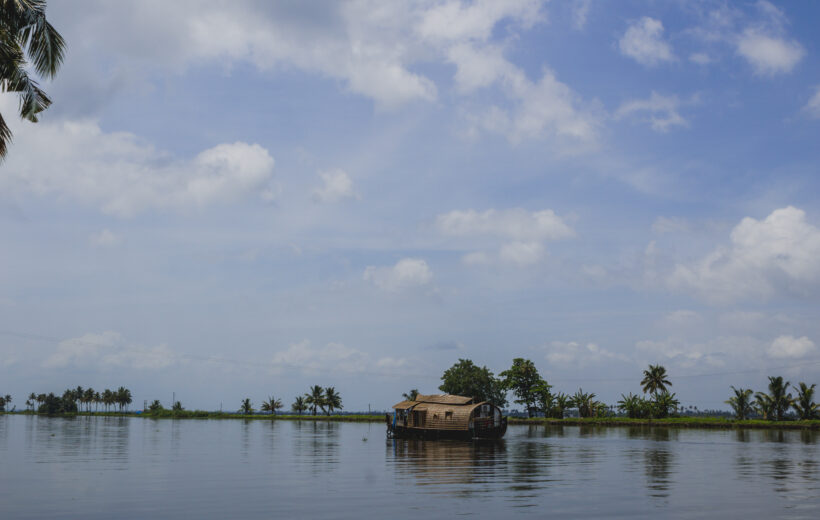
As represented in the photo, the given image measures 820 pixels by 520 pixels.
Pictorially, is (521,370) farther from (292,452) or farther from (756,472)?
(756,472)

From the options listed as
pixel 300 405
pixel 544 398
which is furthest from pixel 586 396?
pixel 300 405

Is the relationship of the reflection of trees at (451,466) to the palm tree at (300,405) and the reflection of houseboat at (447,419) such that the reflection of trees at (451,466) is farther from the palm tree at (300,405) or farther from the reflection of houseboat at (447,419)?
the palm tree at (300,405)

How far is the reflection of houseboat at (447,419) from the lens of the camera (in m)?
59.4

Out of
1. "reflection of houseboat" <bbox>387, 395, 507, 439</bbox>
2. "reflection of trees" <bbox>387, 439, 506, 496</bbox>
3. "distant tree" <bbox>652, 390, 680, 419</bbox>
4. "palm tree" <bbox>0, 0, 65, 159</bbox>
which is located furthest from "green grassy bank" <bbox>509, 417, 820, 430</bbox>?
"palm tree" <bbox>0, 0, 65, 159</bbox>

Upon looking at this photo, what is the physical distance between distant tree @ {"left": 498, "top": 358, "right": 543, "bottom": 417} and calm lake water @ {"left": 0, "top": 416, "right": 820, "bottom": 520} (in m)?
69.4

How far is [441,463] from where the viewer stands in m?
37.1

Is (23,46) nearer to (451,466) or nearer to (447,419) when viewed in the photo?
(451,466)

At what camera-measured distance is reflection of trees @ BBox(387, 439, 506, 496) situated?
27.6 meters

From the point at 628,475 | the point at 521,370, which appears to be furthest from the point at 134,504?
the point at 521,370

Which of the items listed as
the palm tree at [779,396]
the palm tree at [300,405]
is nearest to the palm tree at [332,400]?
the palm tree at [300,405]

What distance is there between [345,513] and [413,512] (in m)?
2.09

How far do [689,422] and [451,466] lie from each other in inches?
2779

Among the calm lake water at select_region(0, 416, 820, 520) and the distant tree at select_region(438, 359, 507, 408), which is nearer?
the calm lake water at select_region(0, 416, 820, 520)

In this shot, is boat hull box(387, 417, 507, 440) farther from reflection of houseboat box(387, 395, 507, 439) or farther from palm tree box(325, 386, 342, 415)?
palm tree box(325, 386, 342, 415)
